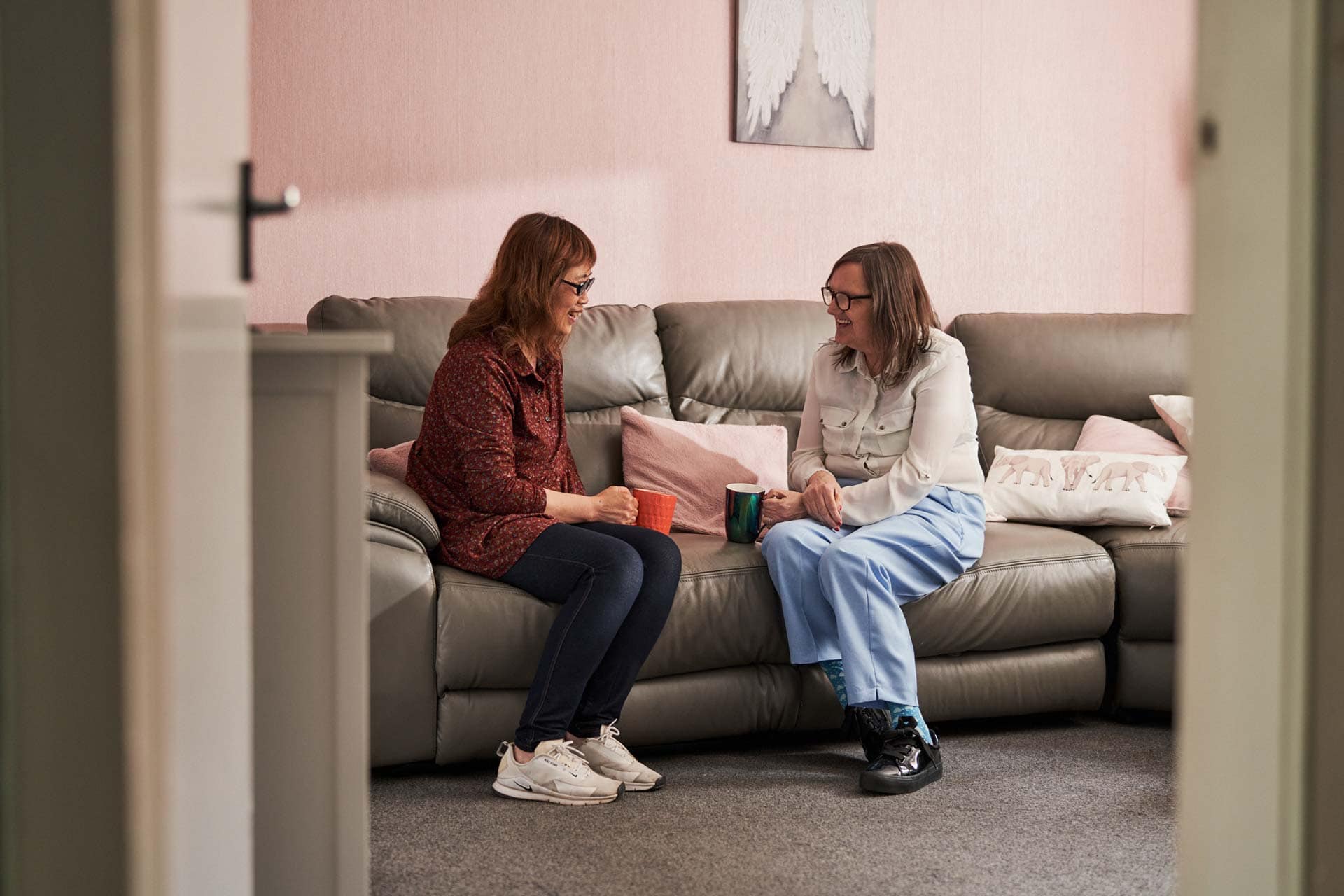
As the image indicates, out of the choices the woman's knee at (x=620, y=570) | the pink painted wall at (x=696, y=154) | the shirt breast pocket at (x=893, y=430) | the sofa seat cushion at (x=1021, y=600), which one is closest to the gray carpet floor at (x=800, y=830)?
the sofa seat cushion at (x=1021, y=600)

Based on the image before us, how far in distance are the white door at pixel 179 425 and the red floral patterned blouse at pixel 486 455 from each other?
118 cm

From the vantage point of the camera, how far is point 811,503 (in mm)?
2500

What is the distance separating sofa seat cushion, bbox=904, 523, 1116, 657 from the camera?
248 cm

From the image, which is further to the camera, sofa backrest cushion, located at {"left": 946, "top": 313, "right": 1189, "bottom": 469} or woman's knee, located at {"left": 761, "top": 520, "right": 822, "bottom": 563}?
sofa backrest cushion, located at {"left": 946, "top": 313, "right": 1189, "bottom": 469}

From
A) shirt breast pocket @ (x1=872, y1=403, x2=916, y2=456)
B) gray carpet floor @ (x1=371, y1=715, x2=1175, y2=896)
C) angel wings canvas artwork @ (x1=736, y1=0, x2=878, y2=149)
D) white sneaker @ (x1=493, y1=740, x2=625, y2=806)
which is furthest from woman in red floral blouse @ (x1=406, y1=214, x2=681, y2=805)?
angel wings canvas artwork @ (x1=736, y1=0, x2=878, y2=149)

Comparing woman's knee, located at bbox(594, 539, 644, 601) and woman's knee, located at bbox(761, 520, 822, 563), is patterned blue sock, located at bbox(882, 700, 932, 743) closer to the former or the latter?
woman's knee, located at bbox(761, 520, 822, 563)

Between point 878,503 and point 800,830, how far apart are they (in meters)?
0.72

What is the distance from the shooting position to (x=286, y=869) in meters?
1.39

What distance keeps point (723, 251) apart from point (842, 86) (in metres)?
0.59

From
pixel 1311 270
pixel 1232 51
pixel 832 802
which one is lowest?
pixel 832 802

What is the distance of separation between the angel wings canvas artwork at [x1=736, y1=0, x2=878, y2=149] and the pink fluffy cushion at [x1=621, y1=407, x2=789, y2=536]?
1001 mm

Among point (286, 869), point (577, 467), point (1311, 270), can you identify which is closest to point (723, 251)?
point (577, 467)

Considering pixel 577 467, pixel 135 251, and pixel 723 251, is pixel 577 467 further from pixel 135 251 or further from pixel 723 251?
pixel 135 251

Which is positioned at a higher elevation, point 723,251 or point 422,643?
point 723,251
